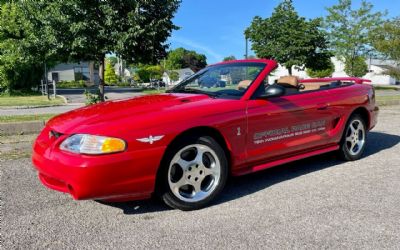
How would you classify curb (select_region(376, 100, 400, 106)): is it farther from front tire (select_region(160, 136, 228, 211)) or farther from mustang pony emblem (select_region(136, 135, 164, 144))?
mustang pony emblem (select_region(136, 135, 164, 144))

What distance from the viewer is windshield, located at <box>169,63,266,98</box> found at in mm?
3930

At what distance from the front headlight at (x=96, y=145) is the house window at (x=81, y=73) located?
64.0m

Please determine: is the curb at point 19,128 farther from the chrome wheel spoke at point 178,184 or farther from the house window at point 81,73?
the house window at point 81,73

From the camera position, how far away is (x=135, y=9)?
830cm

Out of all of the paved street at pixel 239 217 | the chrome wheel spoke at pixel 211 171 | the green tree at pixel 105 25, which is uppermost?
the green tree at pixel 105 25

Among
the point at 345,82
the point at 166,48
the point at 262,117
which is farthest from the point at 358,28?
the point at 262,117

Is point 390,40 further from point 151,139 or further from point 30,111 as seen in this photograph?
point 151,139

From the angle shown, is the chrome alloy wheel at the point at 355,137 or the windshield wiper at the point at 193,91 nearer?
the windshield wiper at the point at 193,91

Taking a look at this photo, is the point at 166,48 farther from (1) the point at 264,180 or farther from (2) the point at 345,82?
(1) the point at 264,180

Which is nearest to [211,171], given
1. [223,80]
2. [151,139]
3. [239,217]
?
[239,217]

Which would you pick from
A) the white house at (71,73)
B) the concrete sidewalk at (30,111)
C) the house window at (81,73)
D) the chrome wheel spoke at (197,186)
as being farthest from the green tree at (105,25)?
the house window at (81,73)

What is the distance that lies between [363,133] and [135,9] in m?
5.62

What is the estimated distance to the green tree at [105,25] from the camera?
793cm

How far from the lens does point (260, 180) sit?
4.23 metres
